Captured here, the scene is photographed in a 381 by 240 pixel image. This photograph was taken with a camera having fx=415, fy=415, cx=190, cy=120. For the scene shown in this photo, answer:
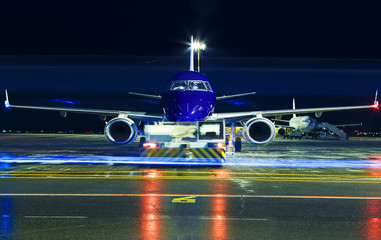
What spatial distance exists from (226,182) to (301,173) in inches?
160

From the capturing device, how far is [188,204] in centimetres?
909

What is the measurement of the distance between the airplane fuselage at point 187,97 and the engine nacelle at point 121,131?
110 inches

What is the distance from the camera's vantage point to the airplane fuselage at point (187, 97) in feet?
69.8

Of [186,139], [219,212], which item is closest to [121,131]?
[186,139]

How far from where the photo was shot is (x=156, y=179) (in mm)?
13273

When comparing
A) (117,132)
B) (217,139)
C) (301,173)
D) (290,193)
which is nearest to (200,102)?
(217,139)

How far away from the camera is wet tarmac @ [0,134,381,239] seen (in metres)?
6.72

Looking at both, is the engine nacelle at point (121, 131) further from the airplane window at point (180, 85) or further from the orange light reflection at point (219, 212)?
the orange light reflection at point (219, 212)

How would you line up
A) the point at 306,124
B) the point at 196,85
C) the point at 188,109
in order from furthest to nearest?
1. the point at 306,124
2. the point at 196,85
3. the point at 188,109

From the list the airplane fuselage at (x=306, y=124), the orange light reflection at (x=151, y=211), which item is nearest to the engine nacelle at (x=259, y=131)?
the orange light reflection at (x=151, y=211)

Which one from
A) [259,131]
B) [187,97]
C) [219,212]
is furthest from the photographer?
[259,131]

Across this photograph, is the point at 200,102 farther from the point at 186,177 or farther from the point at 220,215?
the point at 220,215

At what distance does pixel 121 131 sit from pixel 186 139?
6530 millimetres

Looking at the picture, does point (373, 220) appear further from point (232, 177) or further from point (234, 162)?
point (234, 162)
